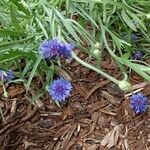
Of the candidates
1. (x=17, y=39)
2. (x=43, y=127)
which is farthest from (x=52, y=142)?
(x=17, y=39)

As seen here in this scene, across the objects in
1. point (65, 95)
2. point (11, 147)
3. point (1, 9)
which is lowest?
point (11, 147)

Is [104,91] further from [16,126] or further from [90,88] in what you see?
[16,126]

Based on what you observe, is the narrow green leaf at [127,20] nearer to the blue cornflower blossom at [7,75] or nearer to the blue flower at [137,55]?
the blue flower at [137,55]

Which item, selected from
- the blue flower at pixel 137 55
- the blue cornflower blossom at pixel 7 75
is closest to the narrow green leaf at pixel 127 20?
the blue flower at pixel 137 55

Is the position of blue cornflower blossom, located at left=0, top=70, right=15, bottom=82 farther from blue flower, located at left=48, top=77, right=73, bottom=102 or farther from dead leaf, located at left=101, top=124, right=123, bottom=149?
dead leaf, located at left=101, top=124, right=123, bottom=149

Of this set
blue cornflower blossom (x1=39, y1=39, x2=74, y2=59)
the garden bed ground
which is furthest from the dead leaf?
blue cornflower blossom (x1=39, y1=39, x2=74, y2=59)

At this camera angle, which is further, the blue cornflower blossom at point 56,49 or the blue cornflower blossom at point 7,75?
the blue cornflower blossom at point 7,75

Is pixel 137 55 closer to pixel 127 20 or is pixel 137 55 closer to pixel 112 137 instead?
pixel 127 20
